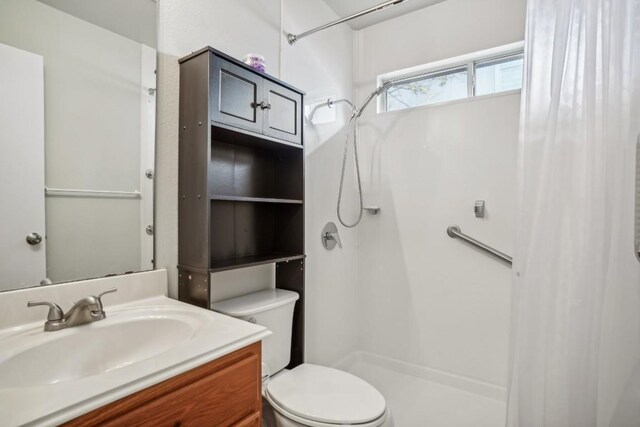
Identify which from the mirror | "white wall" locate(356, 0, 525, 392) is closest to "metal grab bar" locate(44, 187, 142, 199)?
the mirror

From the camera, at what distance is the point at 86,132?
1.11m

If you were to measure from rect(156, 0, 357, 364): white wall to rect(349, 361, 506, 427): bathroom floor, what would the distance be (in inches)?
15.2

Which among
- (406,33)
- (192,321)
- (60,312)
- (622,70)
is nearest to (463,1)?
(406,33)

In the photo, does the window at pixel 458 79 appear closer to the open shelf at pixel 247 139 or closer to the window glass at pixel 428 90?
the window glass at pixel 428 90

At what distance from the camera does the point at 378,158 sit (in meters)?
2.38

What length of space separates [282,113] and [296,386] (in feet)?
3.89

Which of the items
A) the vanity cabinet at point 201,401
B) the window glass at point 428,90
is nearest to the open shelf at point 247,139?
the vanity cabinet at point 201,401

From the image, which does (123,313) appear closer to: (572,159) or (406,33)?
(572,159)

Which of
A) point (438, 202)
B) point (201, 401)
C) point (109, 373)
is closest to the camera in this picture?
point (109, 373)

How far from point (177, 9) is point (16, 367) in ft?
4.25

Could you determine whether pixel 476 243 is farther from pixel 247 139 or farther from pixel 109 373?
pixel 109 373

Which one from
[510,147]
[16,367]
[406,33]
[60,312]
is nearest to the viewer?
[16,367]

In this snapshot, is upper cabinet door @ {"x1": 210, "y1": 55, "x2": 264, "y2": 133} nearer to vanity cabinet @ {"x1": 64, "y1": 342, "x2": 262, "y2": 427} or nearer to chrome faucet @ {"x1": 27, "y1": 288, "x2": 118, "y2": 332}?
chrome faucet @ {"x1": 27, "y1": 288, "x2": 118, "y2": 332}

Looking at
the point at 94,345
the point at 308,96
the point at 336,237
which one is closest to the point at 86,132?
the point at 94,345
